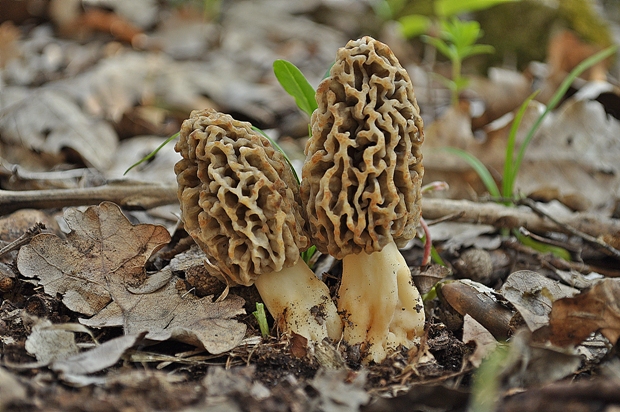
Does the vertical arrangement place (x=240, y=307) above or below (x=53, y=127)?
below

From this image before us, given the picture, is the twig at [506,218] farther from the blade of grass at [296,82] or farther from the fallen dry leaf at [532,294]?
the blade of grass at [296,82]

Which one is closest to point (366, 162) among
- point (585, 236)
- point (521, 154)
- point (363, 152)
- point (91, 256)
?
point (363, 152)

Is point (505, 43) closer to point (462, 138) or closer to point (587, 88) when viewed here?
point (587, 88)

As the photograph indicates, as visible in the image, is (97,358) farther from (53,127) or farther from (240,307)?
(53,127)

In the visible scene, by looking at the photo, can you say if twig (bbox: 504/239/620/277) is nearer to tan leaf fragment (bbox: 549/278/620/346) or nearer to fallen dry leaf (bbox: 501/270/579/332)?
fallen dry leaf (bbox: 501/270/579/332)

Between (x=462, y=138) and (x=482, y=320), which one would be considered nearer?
(x=482, y=320)

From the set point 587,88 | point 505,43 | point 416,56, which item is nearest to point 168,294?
point 587,88
